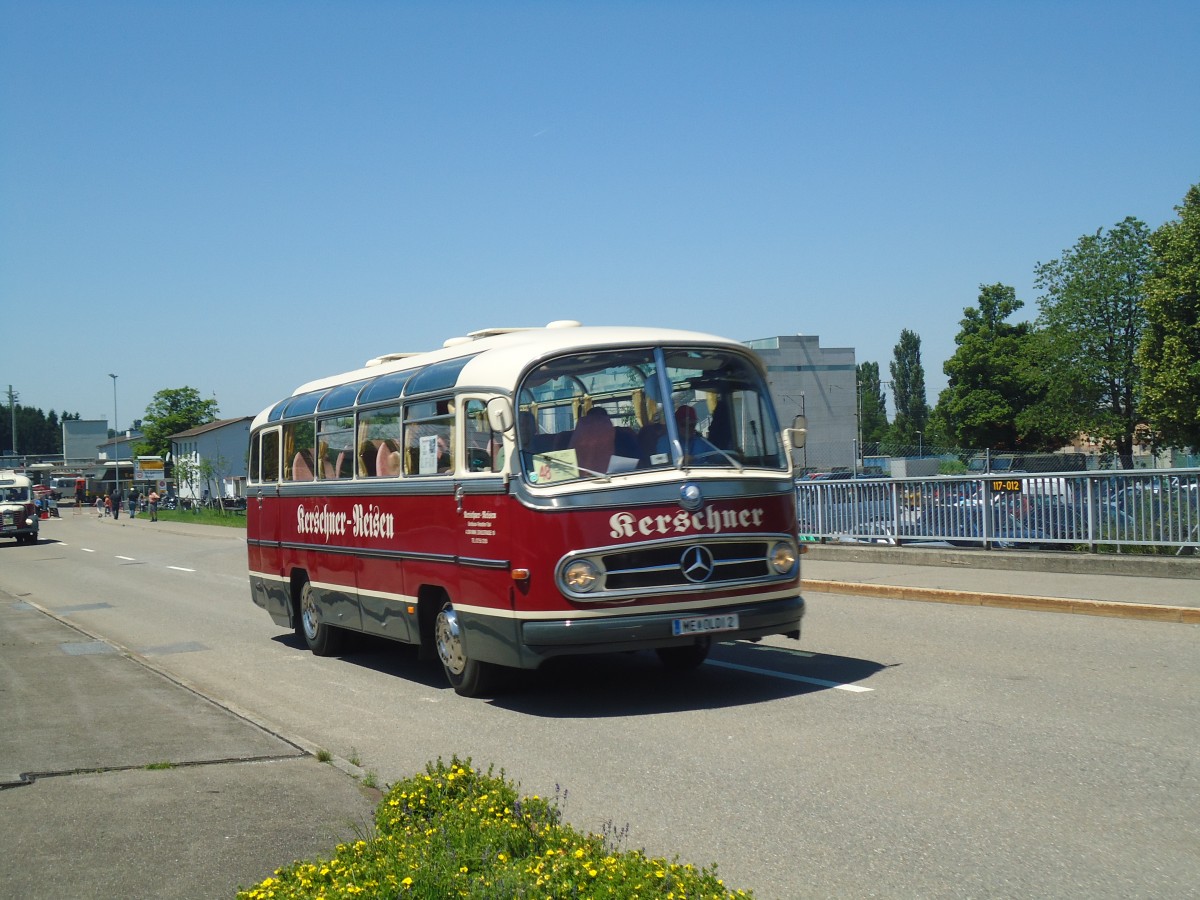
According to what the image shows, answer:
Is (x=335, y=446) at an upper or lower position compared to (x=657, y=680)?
upper

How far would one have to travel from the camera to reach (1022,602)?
14344 mm

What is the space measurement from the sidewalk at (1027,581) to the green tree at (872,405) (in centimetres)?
11169

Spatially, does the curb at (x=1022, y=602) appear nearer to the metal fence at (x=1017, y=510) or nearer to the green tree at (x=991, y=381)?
the metal fence at (x=1017, y=510)

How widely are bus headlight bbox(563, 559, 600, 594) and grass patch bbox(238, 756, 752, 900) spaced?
318cm

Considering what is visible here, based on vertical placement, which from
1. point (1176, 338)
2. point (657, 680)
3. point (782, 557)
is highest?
point (1176, 338)

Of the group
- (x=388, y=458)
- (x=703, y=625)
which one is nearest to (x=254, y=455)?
(x=388, y=458)

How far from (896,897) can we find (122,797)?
13.9 ft

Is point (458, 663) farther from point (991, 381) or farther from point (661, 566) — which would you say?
point (991, 381)

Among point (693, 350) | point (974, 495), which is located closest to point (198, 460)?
point (974, 495)

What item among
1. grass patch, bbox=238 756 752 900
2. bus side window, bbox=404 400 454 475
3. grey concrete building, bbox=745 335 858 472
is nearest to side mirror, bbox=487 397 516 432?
bus side window, bbox=404 400 454 475

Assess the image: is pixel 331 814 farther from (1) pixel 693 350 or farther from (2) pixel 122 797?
(1) pixel 693 350

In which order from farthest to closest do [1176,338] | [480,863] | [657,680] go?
1. [1176,338]
2. [657,680]
3. [480,863]

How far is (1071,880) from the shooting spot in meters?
4.91

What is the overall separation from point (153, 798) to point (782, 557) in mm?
4966
